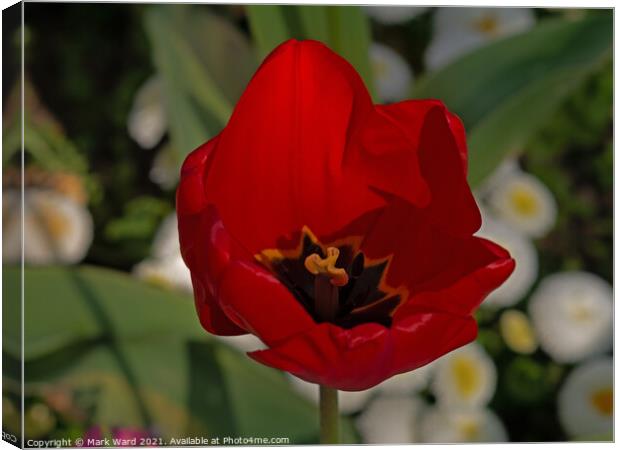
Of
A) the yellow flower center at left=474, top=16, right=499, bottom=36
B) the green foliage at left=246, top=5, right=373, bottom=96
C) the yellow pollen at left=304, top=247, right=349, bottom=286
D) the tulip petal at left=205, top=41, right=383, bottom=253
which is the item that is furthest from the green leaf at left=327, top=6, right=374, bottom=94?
the yellow pollen at left=304, top=247, right=349, bottom=286

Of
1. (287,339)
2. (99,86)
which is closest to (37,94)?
(99,86)

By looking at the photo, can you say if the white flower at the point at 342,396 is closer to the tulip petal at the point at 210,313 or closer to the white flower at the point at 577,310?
the white flower at the point at 577,310

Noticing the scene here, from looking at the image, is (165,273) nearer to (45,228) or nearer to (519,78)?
(45,228)

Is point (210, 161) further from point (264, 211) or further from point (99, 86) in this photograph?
point (99, 86)

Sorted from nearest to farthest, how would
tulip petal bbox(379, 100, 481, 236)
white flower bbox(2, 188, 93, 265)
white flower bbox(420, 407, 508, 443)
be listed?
tulip petal bbox(379, 100, 481, 236), white flower bbox(2, 188, 93, 265), white flower bbox(420, 407, 508, 443)

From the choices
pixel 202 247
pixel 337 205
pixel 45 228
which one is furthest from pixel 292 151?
pixel 45 228

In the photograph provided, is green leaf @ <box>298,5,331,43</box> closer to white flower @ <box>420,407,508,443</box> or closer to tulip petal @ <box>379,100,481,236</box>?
tulip petal @ <box>379,100,481,236</box>

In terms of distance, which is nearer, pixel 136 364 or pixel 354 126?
pixel 354 126
